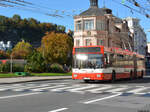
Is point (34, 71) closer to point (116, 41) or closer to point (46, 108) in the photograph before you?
point (116, 41)

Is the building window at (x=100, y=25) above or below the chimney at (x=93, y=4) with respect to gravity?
below

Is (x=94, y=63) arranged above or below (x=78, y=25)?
below

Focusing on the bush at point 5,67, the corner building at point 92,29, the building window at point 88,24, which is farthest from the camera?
the building window at point 88,24

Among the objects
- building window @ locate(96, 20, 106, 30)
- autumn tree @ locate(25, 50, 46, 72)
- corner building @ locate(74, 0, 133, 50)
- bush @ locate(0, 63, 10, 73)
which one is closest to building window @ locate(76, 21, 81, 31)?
corner building @ locate(74, 0, 133, 50)

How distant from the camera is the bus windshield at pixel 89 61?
2141cm

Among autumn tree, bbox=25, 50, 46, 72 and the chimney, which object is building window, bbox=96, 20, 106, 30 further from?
autumn tree, bbox=25, 50, 46, 72

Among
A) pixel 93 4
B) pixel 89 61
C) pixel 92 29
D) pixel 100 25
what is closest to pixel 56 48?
pixel 92 29

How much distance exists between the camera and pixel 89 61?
21547 mm

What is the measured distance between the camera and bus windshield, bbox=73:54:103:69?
2141 centimetres

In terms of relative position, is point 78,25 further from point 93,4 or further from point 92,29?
point 93,4

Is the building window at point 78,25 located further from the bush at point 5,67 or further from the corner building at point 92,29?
the bush at point 5,67

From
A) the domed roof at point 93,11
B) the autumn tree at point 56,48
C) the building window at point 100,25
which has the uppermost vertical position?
the domed roof at point 93,11

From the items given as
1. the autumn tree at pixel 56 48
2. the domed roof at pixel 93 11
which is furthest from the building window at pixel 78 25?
the autumn tree at pixel 56 48

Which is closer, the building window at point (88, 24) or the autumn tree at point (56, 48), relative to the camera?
the building window at point (88, 24)
